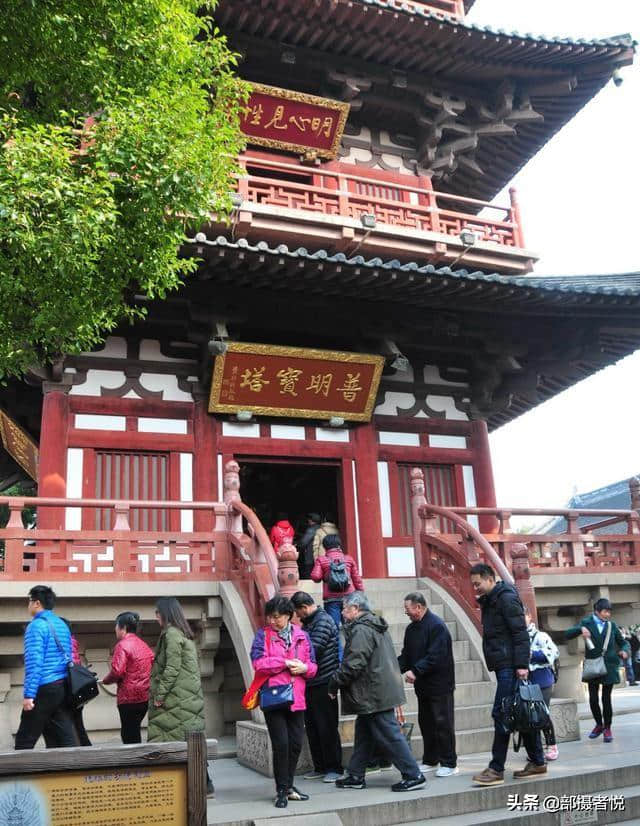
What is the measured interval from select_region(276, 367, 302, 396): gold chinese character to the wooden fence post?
27.9ft

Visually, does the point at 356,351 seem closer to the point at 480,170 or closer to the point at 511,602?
the point at 480,170

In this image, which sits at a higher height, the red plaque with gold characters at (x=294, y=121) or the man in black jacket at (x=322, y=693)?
the red plaque with gold characters at (x=294, y=121)

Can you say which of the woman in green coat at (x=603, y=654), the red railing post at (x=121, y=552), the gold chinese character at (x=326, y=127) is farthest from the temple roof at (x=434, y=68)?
the woman in green coat at (x=603, y=654)

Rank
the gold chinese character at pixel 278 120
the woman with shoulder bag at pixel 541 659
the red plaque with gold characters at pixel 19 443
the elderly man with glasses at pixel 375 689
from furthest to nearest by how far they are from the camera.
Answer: the gold chinese character at pixel 278 120, the red plaque with gold characters at pixel 19 443, the woman with shoulder bag at pixel 541 659, the elderly man with glasses at pixel 375 689

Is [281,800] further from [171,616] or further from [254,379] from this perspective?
[254,379]

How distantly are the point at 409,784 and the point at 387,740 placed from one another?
1.22ft

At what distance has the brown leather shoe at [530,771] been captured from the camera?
259 inches

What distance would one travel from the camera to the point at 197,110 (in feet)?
26.2

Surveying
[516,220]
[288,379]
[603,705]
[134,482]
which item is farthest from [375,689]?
[516,220]

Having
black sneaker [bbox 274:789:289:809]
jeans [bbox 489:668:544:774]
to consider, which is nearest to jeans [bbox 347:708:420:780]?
jeans [bbox 489:668:544:774]

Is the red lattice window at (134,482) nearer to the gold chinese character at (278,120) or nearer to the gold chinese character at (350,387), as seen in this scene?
the gold chinese character at (350,387)

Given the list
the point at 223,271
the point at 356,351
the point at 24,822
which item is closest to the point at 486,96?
the point at 356,351

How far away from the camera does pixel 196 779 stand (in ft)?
13.0

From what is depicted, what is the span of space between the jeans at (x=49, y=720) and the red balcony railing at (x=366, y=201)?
7.97 m
